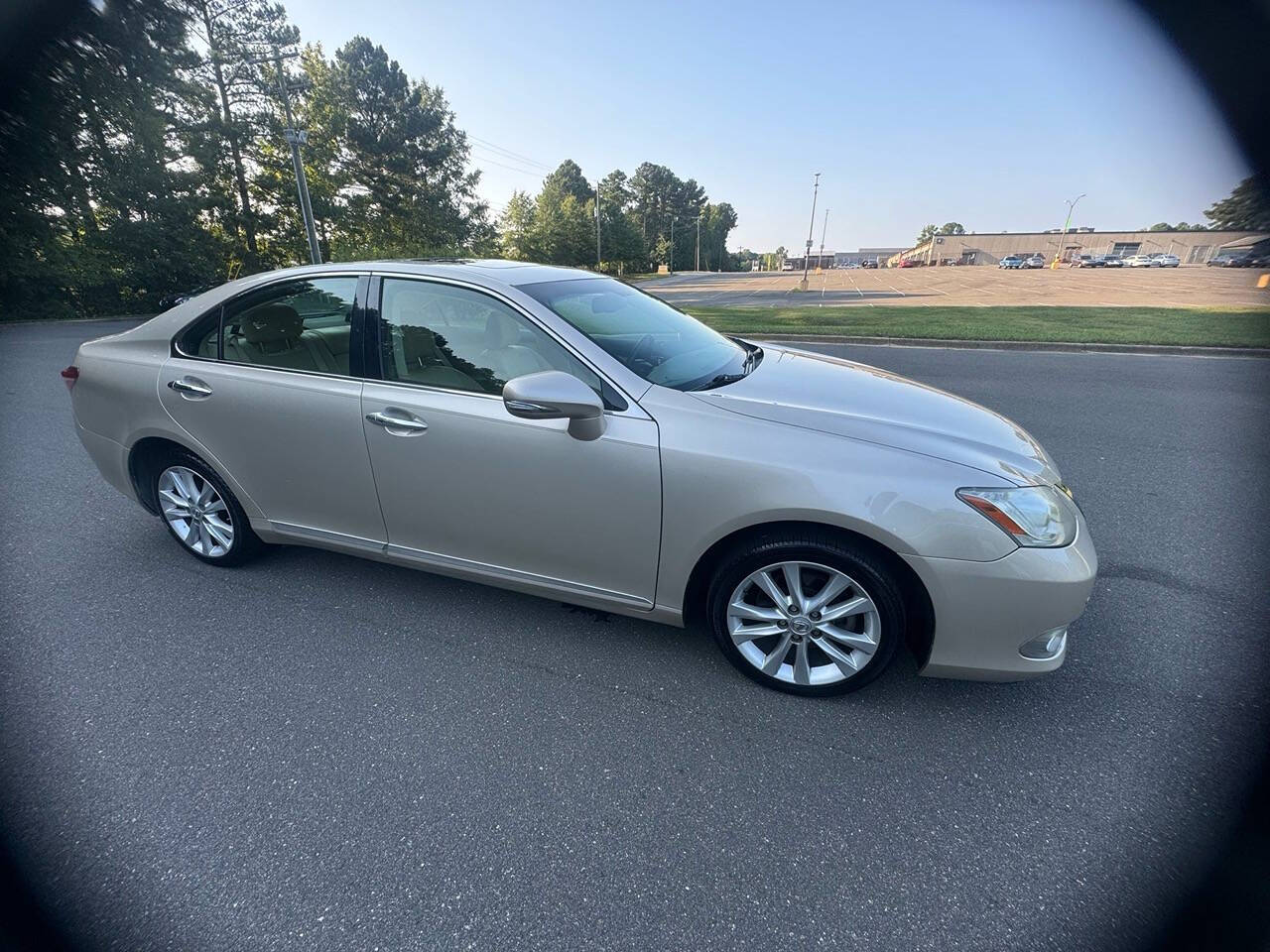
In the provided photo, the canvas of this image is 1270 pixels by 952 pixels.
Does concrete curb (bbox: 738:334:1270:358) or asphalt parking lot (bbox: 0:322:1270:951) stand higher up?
concrete curb (bbox: 738:334:1270:358)

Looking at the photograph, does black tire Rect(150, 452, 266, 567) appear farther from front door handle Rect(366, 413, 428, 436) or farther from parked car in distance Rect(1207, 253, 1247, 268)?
parked car in distance Rect(1207, 253, 1247, 268)

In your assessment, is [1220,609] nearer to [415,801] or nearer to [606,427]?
[606,427]

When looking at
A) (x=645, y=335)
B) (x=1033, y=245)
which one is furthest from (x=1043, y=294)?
(x=1033, y=245)

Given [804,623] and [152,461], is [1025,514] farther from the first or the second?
[152,461]

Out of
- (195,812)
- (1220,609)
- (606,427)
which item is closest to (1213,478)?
(1220,609)

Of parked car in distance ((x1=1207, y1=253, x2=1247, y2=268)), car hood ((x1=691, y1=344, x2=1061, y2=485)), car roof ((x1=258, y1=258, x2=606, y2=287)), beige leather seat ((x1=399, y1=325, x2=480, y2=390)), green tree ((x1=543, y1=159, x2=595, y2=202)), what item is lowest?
car hood ((x1=691, y1=344, x2=1061, y2=485))

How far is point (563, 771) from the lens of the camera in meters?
1.95

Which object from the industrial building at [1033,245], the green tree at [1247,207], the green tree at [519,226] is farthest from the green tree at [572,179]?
the green tree at [1247,207]

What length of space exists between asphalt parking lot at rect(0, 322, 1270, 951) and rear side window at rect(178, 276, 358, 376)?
1.18 metres

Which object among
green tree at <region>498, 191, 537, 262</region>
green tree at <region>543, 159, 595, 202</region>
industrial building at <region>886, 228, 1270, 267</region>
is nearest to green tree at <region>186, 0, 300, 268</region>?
green tree at <region>498, 191, 537, 262</region>

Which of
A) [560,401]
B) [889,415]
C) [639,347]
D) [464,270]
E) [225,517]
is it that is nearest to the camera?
[560,401]

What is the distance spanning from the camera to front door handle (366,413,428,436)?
244 cm

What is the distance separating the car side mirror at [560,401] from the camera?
2.05 meters

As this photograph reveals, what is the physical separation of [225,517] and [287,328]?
1110 millimetres
